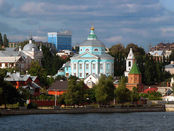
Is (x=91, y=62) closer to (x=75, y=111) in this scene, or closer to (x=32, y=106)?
(x=32, y=106)

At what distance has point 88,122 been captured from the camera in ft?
239

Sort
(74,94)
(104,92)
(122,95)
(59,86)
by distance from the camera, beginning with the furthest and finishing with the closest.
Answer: (59,86) < (122,95) < (104,92) < (74,94)

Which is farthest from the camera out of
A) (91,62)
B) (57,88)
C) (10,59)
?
(10,59)

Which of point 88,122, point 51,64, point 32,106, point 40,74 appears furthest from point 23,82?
point 51,64

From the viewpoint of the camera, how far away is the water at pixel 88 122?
219 ft

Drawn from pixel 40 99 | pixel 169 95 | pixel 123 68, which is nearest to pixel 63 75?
pixel 123 68

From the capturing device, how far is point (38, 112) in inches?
3196

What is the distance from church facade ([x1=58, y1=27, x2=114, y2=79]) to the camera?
435 ft

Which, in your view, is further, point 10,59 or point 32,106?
point 10,59

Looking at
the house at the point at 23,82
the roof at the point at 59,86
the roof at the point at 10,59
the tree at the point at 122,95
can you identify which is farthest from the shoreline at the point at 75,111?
the roof at the point at 10,59

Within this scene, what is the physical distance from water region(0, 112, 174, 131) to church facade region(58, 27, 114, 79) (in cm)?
4932

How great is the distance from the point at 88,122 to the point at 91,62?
60.4 m

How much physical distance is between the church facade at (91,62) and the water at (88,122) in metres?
49.3

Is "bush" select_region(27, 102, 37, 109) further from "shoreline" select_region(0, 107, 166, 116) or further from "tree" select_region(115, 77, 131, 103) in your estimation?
"tree" select_region(115, 77, 131, 103)
